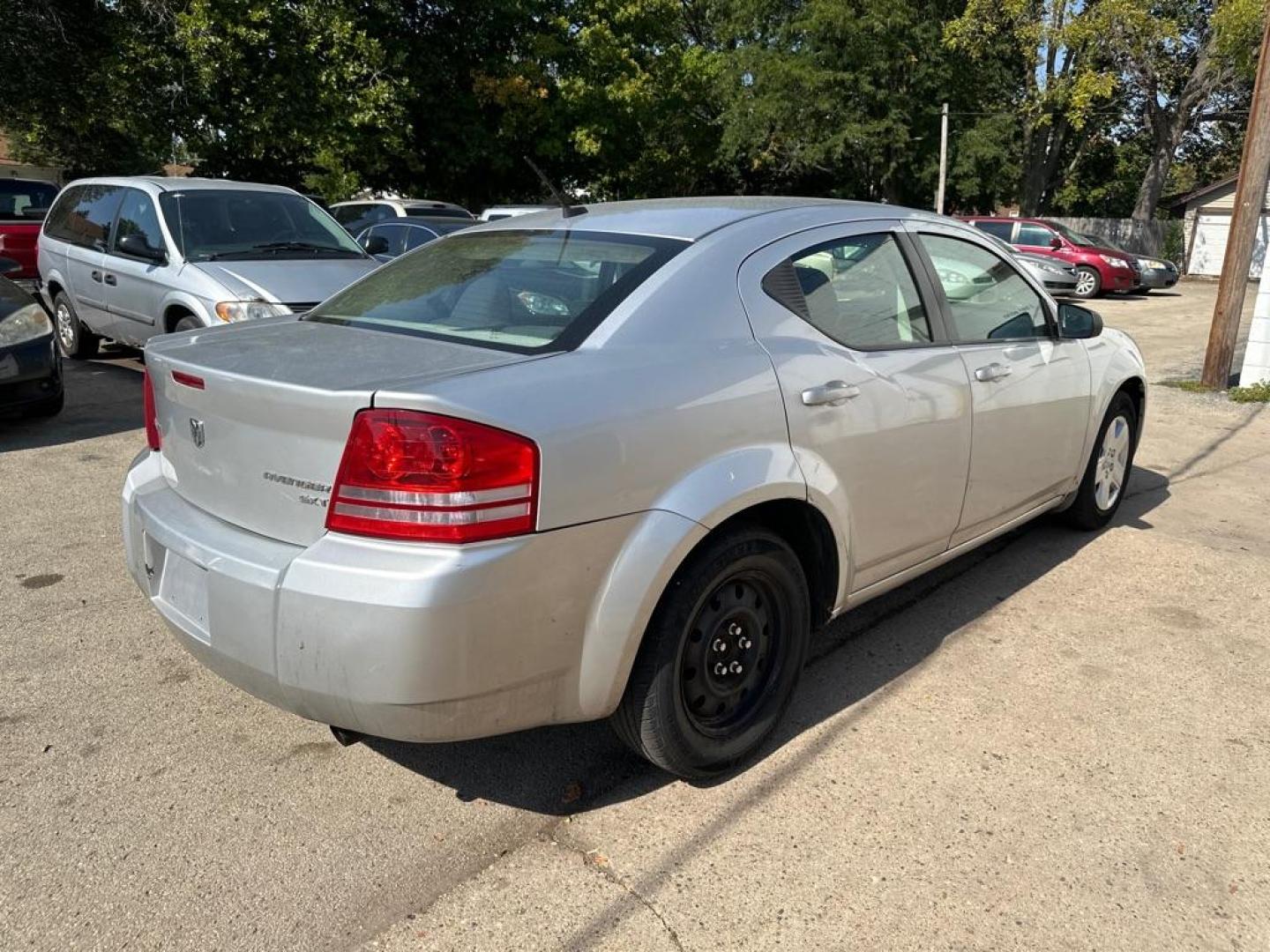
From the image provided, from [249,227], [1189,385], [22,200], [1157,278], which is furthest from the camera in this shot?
[1157,278]

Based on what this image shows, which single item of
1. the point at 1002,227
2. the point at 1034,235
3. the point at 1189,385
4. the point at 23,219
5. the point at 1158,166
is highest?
the point at 1158,166

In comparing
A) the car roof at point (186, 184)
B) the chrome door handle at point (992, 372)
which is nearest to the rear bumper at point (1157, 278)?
the car roof at point (186, 184)

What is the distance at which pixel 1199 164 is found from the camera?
48.6 metres

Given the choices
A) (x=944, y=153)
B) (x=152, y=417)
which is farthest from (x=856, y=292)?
(x=944, y=153)

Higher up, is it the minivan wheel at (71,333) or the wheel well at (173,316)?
the wheel well at (173,316)

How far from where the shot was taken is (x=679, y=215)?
332cm

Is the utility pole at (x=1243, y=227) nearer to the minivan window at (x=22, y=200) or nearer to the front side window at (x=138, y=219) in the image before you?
the front side window at (x=138, y=219)

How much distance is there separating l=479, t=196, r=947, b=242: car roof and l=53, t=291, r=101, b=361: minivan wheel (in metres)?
6.99

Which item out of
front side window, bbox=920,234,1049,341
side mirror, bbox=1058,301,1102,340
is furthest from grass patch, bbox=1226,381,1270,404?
front side window, bbox=920,234,1049,341

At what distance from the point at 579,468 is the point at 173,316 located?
6094 mm

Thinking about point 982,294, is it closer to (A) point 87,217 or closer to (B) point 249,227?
(B) point 249,227

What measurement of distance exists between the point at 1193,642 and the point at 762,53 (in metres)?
31.1

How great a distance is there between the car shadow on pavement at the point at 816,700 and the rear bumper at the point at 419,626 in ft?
1.57

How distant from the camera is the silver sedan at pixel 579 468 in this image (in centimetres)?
231
